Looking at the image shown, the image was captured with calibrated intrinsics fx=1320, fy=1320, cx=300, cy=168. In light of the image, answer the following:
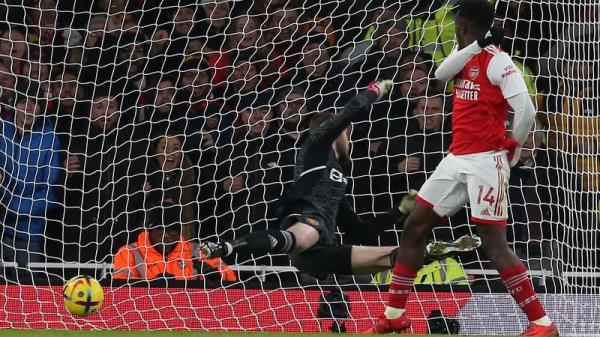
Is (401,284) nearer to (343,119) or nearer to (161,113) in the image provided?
(343,119)

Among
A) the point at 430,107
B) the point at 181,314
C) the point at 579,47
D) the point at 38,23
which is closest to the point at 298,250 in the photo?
the point at 181,314

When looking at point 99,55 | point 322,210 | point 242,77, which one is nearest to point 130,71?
point 99,55

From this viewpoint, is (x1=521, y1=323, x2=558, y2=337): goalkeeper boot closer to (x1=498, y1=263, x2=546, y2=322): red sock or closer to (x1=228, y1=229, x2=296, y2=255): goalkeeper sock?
(x1=498, y1=263, x2=546, y2=322): red sock

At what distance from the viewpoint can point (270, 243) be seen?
29.2 ft

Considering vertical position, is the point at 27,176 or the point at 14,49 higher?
the point at 14,49

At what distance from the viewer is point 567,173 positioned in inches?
371

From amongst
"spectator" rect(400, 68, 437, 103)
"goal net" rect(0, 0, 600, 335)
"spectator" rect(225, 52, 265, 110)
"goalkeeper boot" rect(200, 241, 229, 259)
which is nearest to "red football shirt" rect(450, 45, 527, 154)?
"goalkeeper boot" rect(200, 241, 229, 259)

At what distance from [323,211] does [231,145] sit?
4.21 feet

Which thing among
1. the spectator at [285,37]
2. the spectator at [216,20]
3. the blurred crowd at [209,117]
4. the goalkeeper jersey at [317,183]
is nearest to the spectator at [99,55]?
the blurred crowd at [209,117]

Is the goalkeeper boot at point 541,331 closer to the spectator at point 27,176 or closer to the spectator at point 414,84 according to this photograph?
the spectator at point 414,84

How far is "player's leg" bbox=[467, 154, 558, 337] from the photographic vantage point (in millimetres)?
7531

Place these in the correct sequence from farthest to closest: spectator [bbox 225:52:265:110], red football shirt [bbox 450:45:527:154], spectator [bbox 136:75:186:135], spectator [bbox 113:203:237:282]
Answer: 1. spectator [bbox 225:52:265:110]
2. spectator [bbox 136:75:186:135]
3. spectator [bbox 113:203:237:282]
4. red football shirt [bbox 450:45:527:154]

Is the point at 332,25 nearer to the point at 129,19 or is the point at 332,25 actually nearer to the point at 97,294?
the point at 129,19

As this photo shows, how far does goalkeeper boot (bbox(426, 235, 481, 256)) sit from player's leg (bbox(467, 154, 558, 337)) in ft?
3.20
